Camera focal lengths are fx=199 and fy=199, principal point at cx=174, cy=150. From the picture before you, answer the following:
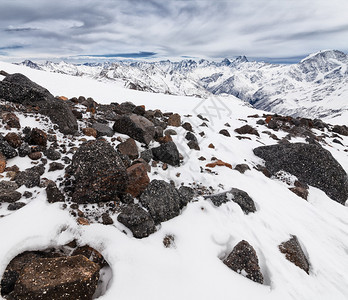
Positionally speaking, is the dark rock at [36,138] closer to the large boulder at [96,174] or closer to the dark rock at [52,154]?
the dark rock at [52,154]

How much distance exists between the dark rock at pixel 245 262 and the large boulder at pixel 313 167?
6666mm

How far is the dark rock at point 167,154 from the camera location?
27.5 ft

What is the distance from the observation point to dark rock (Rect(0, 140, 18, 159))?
5488 millimetres

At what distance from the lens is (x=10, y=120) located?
6.46 m

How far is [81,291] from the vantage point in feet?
11.1

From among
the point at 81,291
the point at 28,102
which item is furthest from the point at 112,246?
the point at 28,102

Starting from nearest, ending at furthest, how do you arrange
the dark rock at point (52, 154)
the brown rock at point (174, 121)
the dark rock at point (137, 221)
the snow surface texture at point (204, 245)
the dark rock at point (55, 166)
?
the snow surface texture at point (204, 245), the dark rock at point (137, 221), the dark rock at point (55, 166), the dark rock at point (52, 154), the brown rock at point (174, 121)

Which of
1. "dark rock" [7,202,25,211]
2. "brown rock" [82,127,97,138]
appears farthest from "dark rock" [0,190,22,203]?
"brown rock" [82,127,97,138]

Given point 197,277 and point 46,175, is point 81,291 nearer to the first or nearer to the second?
point 197,277

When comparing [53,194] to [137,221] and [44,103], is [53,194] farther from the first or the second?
[44,103]

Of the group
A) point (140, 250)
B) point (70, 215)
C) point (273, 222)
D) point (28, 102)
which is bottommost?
point (273, 222)

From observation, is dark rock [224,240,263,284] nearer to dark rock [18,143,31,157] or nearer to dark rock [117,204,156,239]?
dark rock [117,204,156,239]

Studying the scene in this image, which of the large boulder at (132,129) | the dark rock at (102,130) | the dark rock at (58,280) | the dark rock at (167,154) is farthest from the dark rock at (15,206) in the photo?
the large boulder at (132,129)

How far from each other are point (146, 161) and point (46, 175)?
11.2ft
